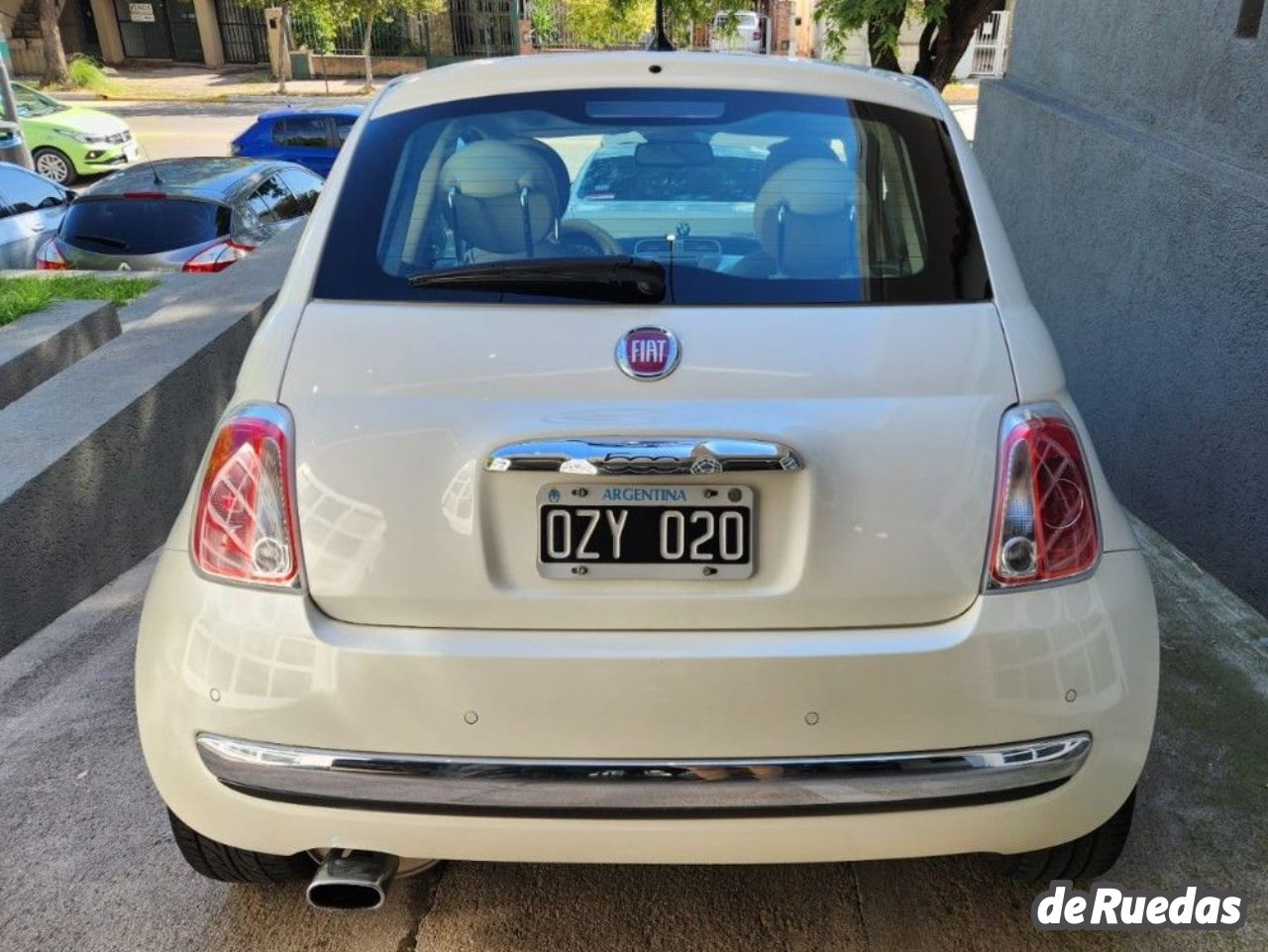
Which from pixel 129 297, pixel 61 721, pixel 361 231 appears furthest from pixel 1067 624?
pixel 129 297

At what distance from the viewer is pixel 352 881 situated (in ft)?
7.18

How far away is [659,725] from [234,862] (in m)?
1.06

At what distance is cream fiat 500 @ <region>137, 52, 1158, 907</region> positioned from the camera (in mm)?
1996

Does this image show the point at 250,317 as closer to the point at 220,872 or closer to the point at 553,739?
the point at 220,872

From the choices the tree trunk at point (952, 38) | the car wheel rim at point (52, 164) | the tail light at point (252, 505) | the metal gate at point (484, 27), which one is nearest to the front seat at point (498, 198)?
the tail light at point (252, 505)

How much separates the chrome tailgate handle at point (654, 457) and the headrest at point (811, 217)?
50 centimetres

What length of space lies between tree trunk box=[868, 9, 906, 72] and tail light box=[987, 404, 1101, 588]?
673 cm

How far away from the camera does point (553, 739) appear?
200 centimetres

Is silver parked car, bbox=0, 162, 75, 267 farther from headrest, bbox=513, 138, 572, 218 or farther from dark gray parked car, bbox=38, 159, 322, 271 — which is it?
headrest, bbox=513, 138, 572, 218

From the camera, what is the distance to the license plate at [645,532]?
6.56 feet

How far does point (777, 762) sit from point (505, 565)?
1.94 feet

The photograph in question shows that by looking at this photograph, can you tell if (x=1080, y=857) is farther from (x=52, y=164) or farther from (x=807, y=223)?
(x=52, y=164)

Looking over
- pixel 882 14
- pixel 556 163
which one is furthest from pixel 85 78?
pixel 556 163

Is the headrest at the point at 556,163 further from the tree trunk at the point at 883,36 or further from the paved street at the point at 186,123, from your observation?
the paved street at the point at 186,123
